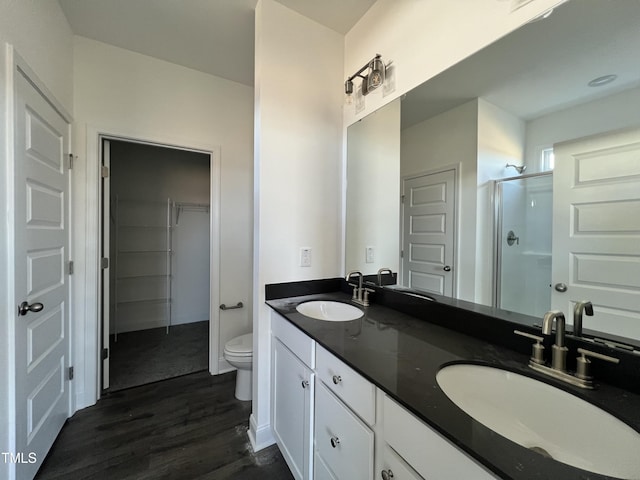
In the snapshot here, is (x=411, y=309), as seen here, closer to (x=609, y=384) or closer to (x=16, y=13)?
(x=609, y=384)

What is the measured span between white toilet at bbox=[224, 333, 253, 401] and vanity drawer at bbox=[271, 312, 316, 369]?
0.52 metres

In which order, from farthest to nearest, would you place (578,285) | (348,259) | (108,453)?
(348,259) < (108,453) < (578,285)

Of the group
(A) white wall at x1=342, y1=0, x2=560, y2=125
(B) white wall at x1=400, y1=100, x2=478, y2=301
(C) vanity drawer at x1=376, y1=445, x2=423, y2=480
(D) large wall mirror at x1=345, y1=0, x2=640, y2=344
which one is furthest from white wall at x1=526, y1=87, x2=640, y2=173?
(C) vanity drawer at x1=376, y1=445, x2=423, y2=480

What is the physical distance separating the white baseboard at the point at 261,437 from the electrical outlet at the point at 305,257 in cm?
99

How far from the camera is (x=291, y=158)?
5.34ft

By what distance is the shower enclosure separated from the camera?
0.91m

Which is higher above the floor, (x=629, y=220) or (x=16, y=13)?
(x=16, y=13)

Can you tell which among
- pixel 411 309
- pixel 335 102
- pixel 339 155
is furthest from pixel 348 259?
pixel 335 102

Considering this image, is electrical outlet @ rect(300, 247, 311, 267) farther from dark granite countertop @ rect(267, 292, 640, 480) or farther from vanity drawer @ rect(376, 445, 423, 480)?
vanity drawer @ rect(376, 445, 423, 480)

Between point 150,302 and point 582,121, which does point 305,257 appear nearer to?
point 582,121

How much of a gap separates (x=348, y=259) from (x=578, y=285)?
3.82 ft

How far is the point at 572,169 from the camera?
32.9 inches

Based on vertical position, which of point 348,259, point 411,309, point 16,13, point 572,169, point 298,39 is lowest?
point 411,309

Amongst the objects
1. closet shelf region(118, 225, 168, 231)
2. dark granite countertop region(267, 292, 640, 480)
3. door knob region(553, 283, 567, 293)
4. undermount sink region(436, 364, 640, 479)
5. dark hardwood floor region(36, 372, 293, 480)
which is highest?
closet shelf region(118, 225, 168, 231)
